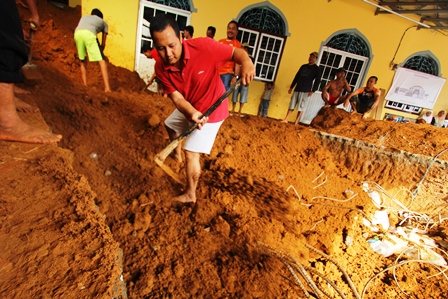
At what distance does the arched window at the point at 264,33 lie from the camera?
718 centimetres

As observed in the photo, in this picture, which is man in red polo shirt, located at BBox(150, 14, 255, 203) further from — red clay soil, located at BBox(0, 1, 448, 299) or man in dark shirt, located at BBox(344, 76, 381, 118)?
man in dark shirt, located at BBox(344, 76, 381, 118)

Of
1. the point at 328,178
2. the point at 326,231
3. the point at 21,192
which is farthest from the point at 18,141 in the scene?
the point at 328,178

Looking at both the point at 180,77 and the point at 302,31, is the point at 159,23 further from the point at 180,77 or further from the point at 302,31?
the point at 302,31

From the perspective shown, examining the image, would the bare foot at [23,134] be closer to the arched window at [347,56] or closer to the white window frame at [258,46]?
the white window frame at [258,46]

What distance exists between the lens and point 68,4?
22.0ft

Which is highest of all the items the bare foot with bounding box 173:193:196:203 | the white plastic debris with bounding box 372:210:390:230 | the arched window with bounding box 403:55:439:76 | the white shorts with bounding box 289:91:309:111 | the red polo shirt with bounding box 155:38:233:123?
the arched window with bounding box 403:55:439:76

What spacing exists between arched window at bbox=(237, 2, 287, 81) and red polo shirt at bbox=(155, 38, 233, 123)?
19.6 feet

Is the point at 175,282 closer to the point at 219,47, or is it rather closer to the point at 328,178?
the point at 219,47

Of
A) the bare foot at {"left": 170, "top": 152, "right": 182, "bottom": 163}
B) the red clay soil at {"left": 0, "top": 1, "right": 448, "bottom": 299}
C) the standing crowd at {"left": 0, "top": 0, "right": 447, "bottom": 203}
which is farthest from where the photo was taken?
the bare foot at {"left": 170, "top": 152, "right": 182, "bottom": 163}

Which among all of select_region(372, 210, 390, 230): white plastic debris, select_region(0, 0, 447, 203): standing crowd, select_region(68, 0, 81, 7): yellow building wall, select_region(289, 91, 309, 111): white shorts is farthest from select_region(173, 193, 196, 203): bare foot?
select_region(68, 0, 81, 7): yellow building wall

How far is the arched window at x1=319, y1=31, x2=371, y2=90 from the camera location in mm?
8078

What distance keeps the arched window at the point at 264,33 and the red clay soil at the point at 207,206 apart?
3.37m

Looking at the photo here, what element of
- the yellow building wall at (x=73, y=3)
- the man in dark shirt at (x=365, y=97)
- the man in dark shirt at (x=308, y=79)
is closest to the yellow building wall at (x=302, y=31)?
the yellow building wall at (x=73, y=3)

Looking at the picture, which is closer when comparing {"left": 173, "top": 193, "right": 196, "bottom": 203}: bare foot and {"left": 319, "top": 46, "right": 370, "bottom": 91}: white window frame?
{"left": 173, "top": 193, "right": 196, "bottom": 203}: bare foot
